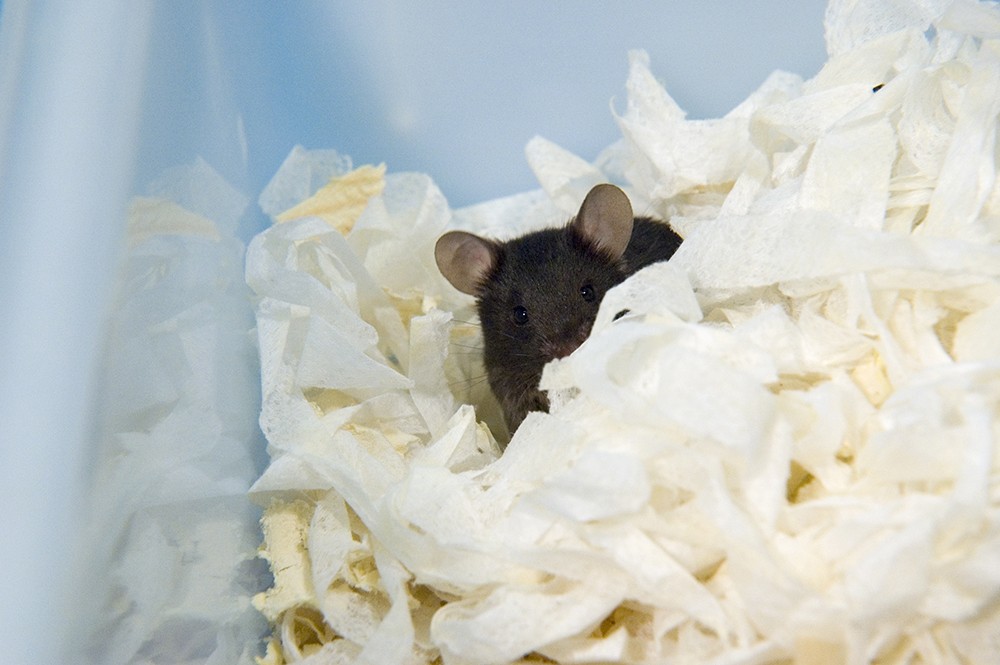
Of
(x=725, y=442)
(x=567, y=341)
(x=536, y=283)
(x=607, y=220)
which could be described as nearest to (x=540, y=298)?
(x=536, y=283)

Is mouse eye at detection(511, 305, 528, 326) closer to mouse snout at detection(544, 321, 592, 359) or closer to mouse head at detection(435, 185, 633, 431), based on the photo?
mouse head at detection(435, 185, 633, 431)

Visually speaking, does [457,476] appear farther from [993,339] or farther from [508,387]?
[993,339]

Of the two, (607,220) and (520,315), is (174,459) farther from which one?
(607,220)

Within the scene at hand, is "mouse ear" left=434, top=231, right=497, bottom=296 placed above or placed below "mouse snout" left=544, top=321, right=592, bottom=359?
above

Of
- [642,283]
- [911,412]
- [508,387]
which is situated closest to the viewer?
[911,412]

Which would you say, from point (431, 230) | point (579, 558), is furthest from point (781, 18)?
point (579, 558)

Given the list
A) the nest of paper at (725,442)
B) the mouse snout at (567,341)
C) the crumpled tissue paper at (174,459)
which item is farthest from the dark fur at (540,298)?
the crumpled tissue paper at (174,459)

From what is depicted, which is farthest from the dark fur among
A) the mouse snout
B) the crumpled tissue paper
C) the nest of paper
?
the crumpled tissue paper
